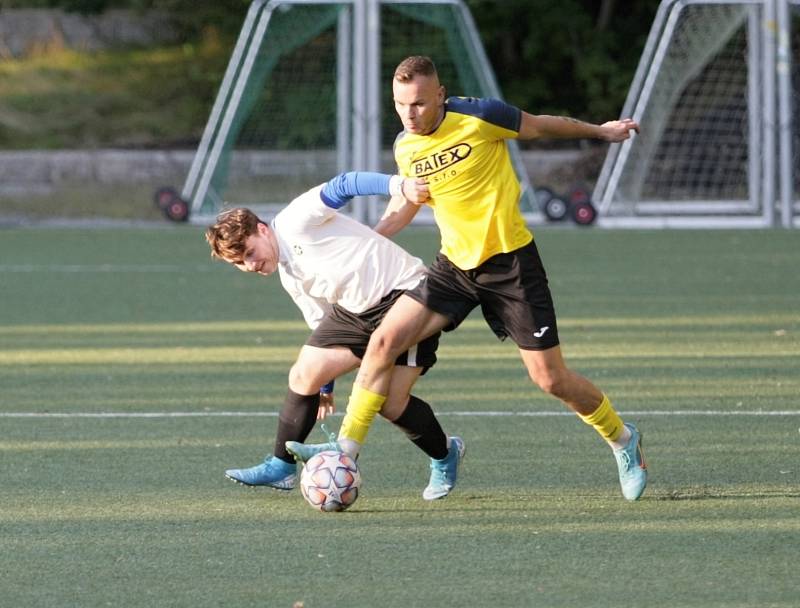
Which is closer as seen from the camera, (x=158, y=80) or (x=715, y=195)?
(x=715, y=195)

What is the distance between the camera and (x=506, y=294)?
18.8 ft

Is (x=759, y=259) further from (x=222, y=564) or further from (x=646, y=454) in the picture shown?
(x=222, y=564)

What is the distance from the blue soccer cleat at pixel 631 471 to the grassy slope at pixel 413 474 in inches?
3.5

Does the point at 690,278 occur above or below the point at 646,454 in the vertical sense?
below

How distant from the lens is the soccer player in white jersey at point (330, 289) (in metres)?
5.65

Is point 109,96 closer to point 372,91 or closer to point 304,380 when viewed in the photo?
point 372,91

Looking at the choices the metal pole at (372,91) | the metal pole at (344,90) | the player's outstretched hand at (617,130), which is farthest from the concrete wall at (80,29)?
the player's outstretched hand at (617,130)

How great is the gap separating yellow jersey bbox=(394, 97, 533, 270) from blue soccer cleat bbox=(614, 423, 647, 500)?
825 millimetres

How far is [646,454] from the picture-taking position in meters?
6.62

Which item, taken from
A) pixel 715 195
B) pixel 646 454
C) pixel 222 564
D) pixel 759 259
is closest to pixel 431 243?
pixel 759 259

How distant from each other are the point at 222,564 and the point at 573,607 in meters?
1.11

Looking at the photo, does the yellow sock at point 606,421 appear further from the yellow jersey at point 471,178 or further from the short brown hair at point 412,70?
the short brown hair at point 412,70

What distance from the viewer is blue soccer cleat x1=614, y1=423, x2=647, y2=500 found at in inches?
226

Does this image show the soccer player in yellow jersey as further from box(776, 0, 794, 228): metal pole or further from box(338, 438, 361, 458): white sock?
box(776, 0, 794, 228): metal pole
